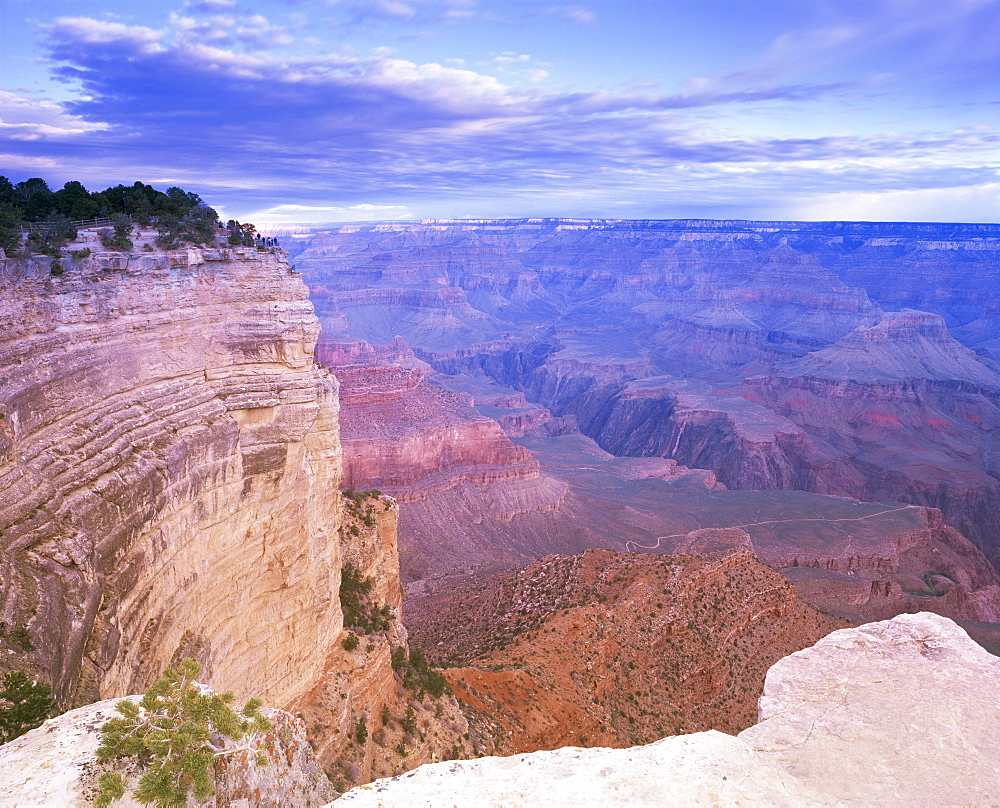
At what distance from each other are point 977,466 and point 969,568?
3888cm

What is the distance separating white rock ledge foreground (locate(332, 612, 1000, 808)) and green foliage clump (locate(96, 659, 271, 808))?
165cm

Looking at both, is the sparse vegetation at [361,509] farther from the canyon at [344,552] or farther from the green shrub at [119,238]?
the green shrub at [119,238]

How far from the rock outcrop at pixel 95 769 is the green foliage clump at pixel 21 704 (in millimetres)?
1119

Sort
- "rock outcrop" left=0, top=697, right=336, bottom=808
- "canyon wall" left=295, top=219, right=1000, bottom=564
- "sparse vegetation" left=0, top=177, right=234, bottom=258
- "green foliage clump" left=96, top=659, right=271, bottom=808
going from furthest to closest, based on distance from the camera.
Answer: "canyon wall" left=295, top=219, right=1000, bottom=564, "sparse vegetation" left=0, top=177, right=234, bottom=258, "green foliage clump" left=96, top=659, right=271, bottom=808, "rock outcrop" left=0, top=697, right=336, bottom=808

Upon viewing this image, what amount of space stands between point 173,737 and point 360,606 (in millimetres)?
16068

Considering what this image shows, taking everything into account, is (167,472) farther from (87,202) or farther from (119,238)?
(87,202)

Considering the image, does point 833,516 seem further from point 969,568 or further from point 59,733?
point 59,733

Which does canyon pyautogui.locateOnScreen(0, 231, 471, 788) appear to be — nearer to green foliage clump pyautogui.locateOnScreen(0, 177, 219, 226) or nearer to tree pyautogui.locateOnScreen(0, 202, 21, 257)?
tree pyautogui.locateOnScreen(0, 202, 21, 257)

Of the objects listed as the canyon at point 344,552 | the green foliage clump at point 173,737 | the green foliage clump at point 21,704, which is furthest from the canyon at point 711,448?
the green foliage clump at point 173,737

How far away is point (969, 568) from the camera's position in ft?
229

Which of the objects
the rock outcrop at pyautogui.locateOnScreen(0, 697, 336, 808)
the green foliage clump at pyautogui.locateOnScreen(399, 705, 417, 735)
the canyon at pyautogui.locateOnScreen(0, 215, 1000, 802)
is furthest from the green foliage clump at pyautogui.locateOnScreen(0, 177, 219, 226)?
the green foliage clump at pyautogui.locateOnScreen(399, 705, 417, 735)

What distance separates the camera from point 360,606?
2289cm

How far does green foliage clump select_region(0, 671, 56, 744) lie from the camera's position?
8195 millimetres

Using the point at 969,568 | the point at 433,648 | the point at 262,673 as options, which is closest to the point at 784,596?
the point at 433,648
